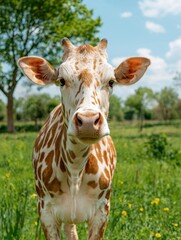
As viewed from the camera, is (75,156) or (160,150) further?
(160,150)

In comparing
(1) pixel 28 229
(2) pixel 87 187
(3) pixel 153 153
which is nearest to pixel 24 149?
(3) pixel 153 153

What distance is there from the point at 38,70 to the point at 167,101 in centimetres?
8219

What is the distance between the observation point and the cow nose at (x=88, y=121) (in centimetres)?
274

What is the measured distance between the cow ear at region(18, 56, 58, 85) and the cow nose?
2.74 ft

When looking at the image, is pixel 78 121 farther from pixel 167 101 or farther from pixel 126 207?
pixel 167 101

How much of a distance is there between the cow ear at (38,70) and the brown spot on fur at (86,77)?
469 mm

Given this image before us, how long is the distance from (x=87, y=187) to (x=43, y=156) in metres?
0.59

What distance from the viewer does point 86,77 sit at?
3.08 meters

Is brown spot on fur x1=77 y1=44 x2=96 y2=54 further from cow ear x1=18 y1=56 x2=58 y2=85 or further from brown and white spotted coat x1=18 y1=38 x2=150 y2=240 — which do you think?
cow ear x1=18 y1=56 x2=58 y2=85

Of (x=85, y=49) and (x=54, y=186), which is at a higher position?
(x=85, y=49)

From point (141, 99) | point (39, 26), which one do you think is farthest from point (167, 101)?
point (39, 26)

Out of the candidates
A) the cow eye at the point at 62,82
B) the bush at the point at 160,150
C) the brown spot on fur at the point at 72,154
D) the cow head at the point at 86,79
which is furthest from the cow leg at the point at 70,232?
the bush at the point at 160,150

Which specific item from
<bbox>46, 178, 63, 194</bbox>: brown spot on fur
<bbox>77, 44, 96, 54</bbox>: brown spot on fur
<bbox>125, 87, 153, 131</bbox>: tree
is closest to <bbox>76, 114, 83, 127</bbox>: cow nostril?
<bbox>77, 44, 96, 54</bbox>: brown spot on fur

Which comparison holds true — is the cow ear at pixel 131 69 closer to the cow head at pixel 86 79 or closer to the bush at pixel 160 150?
the cow head at pixel 86 79
